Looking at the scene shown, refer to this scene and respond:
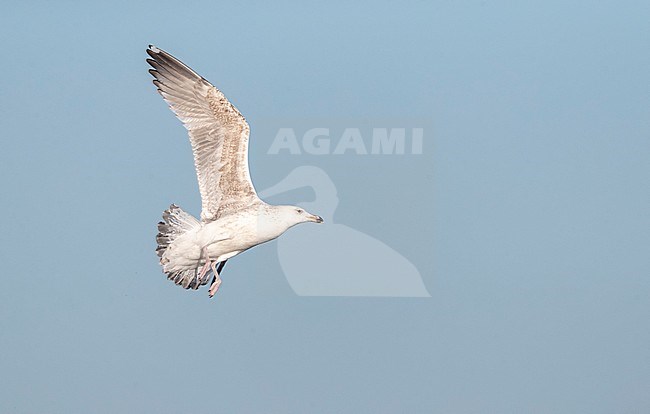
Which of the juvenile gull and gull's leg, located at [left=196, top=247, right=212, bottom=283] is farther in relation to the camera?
gull's leg, located at [left=196, top=247, right=212, bottom=283]

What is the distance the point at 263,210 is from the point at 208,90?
2.26 feet

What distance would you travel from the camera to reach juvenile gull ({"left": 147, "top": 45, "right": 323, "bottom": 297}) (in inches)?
302

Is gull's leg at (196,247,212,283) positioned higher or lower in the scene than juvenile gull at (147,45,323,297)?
lower

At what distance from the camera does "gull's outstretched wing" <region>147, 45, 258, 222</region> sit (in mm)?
7672

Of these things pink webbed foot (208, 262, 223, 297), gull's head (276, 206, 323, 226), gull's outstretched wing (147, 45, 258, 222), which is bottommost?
pink webbed foot (208, 262, 223, 297)

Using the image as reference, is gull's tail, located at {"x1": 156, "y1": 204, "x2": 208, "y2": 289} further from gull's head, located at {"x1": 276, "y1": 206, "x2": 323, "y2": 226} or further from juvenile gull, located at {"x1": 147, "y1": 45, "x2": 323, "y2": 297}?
gull's head, located at {"x1": 276, "y1": 206, "x2": 323, "y2": 226}

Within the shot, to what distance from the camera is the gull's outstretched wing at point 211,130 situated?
25.2 ft

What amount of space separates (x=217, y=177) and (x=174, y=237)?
0.46 meters

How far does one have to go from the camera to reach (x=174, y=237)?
8.04 m

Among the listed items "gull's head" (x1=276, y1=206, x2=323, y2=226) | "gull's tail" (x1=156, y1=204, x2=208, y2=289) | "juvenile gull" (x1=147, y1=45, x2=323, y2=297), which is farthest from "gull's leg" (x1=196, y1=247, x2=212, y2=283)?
"gull's head" (x1=276, y1=206, x2=323, y2=226)

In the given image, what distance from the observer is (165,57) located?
25.2 feet

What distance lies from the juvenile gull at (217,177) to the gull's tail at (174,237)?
96 mm

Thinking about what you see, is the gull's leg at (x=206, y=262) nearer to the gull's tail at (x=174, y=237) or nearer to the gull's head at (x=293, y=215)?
the gull's tail at (x=174, y=237)

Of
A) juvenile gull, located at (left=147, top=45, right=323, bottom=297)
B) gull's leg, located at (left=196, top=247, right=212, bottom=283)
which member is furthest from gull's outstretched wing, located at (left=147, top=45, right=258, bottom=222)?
gull's leg, located at (left=196, top=247, right=212, bottom=283)
